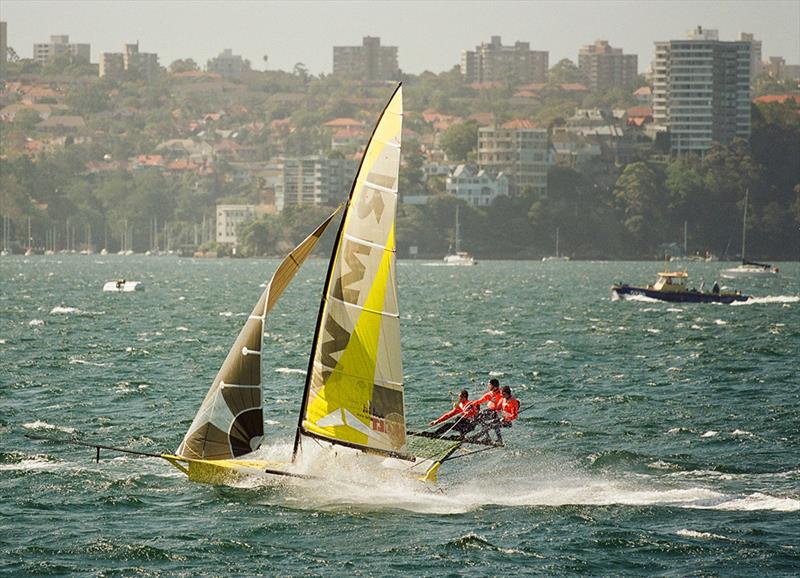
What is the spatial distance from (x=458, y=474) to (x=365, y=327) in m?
5.76

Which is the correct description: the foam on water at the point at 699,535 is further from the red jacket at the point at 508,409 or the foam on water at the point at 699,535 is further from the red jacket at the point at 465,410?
the red jacket at the point at 465,410

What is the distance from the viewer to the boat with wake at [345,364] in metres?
31.7

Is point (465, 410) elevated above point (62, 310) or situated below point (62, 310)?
above

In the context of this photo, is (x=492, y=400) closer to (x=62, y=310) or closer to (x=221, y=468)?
(x=221, y=468)

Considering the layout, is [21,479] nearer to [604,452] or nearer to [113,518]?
[113,518]

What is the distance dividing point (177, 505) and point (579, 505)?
25.6 ft

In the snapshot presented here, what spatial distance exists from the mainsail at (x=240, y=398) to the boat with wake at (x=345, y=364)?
0.02 meters

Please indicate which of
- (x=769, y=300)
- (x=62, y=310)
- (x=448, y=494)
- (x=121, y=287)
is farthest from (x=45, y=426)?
(x=121, y=287)

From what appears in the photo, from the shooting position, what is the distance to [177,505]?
32.7 m

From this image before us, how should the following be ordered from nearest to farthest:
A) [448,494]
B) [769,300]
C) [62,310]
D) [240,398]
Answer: [240,398] → [448,494] → [62,310] → [769,300]

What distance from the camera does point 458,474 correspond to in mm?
36562

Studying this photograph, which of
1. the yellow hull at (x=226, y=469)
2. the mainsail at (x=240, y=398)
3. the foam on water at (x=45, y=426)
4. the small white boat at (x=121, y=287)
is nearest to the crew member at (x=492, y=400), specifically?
the yellow hull at (x=226, y=469)

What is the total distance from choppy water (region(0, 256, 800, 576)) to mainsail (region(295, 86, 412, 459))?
53.5 inches

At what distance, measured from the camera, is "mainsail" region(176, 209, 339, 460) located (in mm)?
32344
